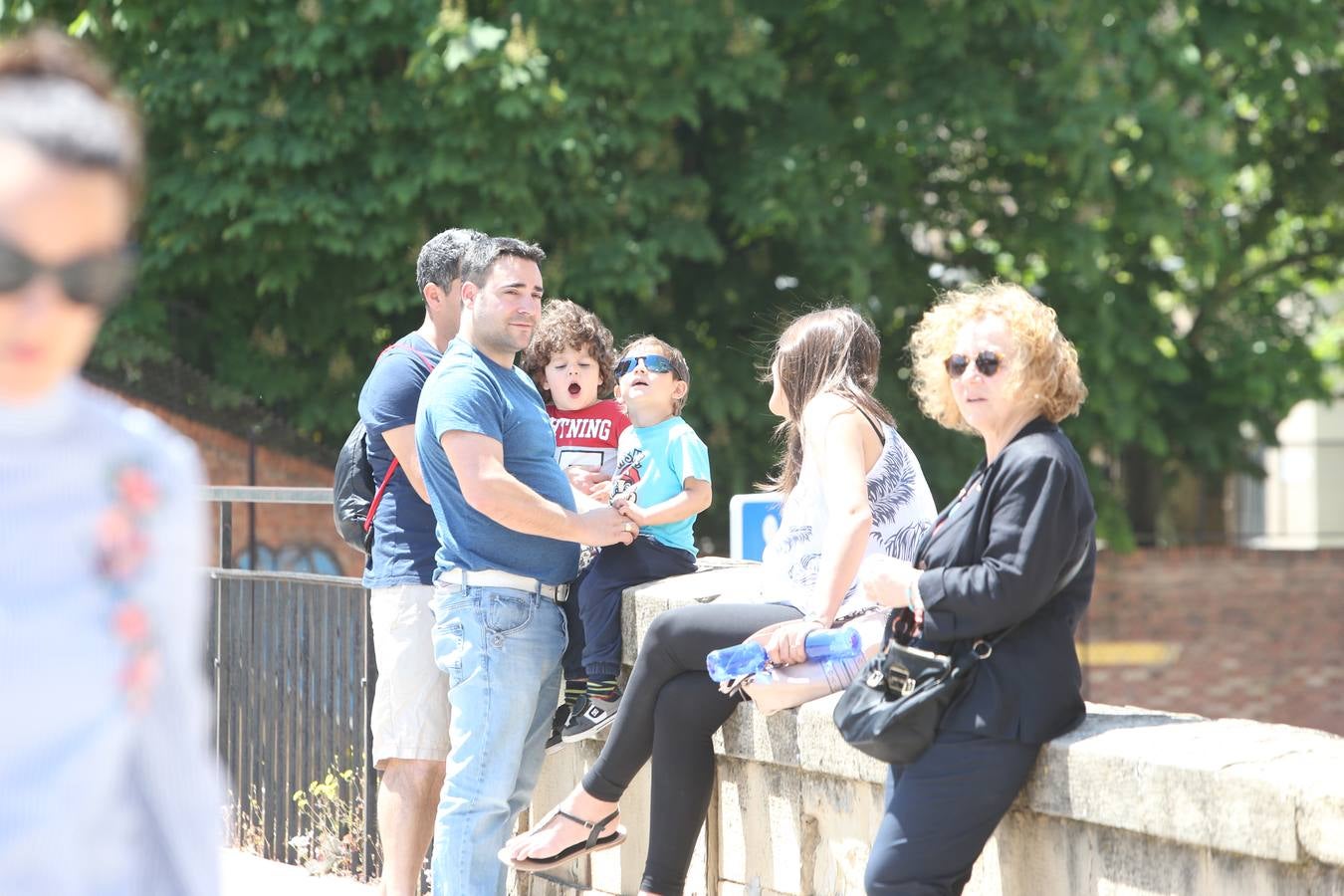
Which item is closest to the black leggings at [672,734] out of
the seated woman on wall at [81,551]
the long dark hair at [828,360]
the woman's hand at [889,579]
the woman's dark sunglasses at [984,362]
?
the long dark hair at [828,360]

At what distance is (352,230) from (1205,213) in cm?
673

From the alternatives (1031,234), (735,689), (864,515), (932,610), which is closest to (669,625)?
(735,689)

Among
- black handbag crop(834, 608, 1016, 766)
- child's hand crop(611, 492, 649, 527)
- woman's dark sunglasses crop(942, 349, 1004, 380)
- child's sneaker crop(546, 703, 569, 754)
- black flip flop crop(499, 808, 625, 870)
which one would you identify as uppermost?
woman's dark sunglasses crop(942, 349, 1004, 380)

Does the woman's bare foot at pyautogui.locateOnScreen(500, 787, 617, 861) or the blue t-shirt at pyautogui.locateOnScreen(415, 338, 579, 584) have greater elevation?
the blue t-shirt at pyautogui.locateOnScreen(415, 338, 579, 584)

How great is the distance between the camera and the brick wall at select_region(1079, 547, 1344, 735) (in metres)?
17.3

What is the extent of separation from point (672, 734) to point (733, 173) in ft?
27.7

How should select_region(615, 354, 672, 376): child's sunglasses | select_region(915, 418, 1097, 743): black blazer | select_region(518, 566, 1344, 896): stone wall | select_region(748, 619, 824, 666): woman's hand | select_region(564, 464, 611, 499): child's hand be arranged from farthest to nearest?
select_region(564, 464, 611, 499): child's hand
select_region(615, 354, 672, 376): child's sunglasses
select_region(748, 619, 824, 666): woman's hand
select_region(915, 418, 1097, 743): black blazer
select_region(518, 566, 1344, 896): stone wall

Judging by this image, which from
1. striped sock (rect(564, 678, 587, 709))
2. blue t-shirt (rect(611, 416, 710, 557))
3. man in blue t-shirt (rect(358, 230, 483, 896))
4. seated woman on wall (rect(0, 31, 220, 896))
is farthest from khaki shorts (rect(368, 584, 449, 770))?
seated woman on wall (rect(0, 31, 220, 896))

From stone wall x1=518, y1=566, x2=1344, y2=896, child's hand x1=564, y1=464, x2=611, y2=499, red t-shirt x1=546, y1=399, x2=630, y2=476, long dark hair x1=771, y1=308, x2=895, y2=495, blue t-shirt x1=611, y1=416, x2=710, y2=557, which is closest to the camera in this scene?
stone wall x1=518, y1=566, x2=1344, y2=896

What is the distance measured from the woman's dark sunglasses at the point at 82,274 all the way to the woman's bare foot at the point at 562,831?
106 inches

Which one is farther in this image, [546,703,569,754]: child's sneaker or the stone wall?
[546,703,569,754]: child's sneaker

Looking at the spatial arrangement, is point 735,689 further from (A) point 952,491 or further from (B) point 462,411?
(A) point 952,491

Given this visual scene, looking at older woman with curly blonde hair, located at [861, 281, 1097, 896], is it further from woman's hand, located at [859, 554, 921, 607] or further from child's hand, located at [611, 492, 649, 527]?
child's hand, located at [611, 492, 649, 527]

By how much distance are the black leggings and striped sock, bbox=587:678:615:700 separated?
13.7 inches
